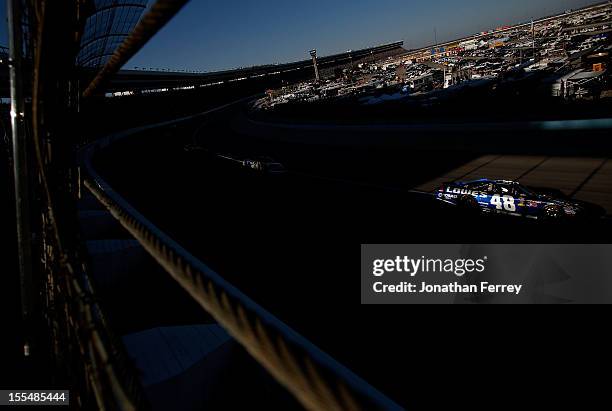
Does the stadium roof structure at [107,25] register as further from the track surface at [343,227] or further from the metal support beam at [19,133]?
the track surface at [343,227]

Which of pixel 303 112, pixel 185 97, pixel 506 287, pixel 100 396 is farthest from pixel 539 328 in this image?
pixel 185 97

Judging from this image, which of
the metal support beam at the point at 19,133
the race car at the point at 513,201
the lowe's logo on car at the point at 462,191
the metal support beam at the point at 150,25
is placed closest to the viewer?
the metal support beam at the point at 150,25

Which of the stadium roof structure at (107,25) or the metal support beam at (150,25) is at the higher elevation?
the stadium roof structure at (107,25)

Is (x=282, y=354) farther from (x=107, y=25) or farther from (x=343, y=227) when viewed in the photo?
(x=343, y=227)

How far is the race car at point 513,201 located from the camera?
1102 centimetres

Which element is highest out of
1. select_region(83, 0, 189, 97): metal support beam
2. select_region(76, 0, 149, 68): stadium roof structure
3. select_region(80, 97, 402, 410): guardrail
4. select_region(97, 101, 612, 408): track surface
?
select_region(76, 0, 149, 68): stadium roof structure

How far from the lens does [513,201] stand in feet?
39.3

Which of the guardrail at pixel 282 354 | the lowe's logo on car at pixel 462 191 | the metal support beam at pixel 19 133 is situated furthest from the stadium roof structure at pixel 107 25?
the lowe's logo on car at pixel 462 191

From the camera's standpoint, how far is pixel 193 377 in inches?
215

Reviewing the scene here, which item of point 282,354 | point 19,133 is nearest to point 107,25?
point 19,133

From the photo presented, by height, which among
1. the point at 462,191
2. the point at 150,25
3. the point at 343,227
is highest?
the point at 150,25

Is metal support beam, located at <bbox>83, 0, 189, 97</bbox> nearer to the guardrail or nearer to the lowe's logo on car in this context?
the guardrail

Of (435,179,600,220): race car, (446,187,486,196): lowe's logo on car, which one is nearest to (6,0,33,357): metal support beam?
(435,179,600,220): race car

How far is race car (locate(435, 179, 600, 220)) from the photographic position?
11023 mm
